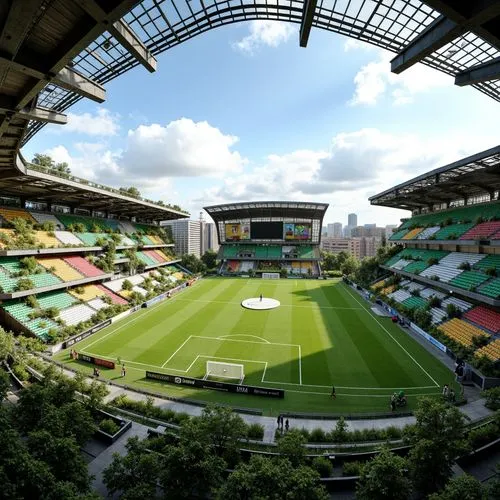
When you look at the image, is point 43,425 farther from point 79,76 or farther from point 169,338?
point 169,338

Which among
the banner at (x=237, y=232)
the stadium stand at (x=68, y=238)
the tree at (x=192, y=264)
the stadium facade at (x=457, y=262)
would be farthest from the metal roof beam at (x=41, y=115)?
the banner at (x=237, y=232)

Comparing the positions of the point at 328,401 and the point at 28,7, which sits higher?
the point at 28,7

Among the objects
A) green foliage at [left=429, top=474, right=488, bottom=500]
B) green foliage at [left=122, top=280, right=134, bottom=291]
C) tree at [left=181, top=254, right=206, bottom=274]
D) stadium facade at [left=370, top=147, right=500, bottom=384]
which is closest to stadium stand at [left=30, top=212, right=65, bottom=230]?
green foliage at [left=122, top=280, right=134, bottom=291]

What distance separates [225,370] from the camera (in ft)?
74.3

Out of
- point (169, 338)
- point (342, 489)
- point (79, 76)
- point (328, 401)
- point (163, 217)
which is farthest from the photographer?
point (163, 217)

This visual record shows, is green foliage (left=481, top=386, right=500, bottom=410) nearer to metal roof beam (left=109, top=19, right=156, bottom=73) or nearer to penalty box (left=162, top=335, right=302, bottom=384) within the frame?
penalty box (left=162, top=335, right=302, bottom=384)

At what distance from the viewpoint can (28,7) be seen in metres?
6.56

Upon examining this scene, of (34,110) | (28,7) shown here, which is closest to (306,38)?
(28,7)

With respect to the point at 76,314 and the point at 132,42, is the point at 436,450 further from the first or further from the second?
the point at 76,314

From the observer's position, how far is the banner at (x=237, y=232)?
7900 centimetres

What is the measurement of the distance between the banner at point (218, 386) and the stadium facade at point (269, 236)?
165 feet

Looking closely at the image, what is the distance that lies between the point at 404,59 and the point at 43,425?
20.3 metres

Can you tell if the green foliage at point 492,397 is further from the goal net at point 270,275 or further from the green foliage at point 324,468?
the goal net at point 270,275

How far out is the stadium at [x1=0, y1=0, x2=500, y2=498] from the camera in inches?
415
